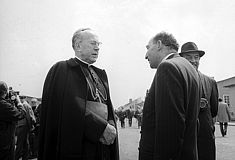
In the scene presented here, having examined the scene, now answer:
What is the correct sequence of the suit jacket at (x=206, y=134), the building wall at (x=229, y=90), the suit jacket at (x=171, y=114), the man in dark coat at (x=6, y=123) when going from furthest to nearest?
the building wall at (x=229, y=90) < the man in dark coat at (x=6, y=123) < the suit jacket at (x=206, y=134) < the suit jacket at (x=171, y=114)

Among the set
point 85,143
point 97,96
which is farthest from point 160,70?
point 85,143

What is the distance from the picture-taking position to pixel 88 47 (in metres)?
2.94

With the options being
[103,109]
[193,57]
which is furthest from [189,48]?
[103,109]

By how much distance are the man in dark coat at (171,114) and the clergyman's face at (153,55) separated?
16cm

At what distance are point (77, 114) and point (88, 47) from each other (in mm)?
794

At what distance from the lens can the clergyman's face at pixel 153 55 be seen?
114 inches

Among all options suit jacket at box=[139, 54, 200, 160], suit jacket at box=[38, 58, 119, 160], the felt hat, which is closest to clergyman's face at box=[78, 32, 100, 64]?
suit jacket at box=[38, 58, 119, 160]

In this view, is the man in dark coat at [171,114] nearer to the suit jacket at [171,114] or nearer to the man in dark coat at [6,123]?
the suit jacket at [171,114]

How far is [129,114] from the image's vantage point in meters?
27.4

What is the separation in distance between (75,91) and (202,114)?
6.65 ft

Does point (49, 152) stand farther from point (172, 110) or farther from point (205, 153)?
point (205, 153)

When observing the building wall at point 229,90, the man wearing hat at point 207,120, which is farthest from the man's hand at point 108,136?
the building wall at point 229,90

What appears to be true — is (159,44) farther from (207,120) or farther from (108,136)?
(207,120)

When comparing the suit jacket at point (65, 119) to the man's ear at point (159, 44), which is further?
the man's ear at point (159, 44)
